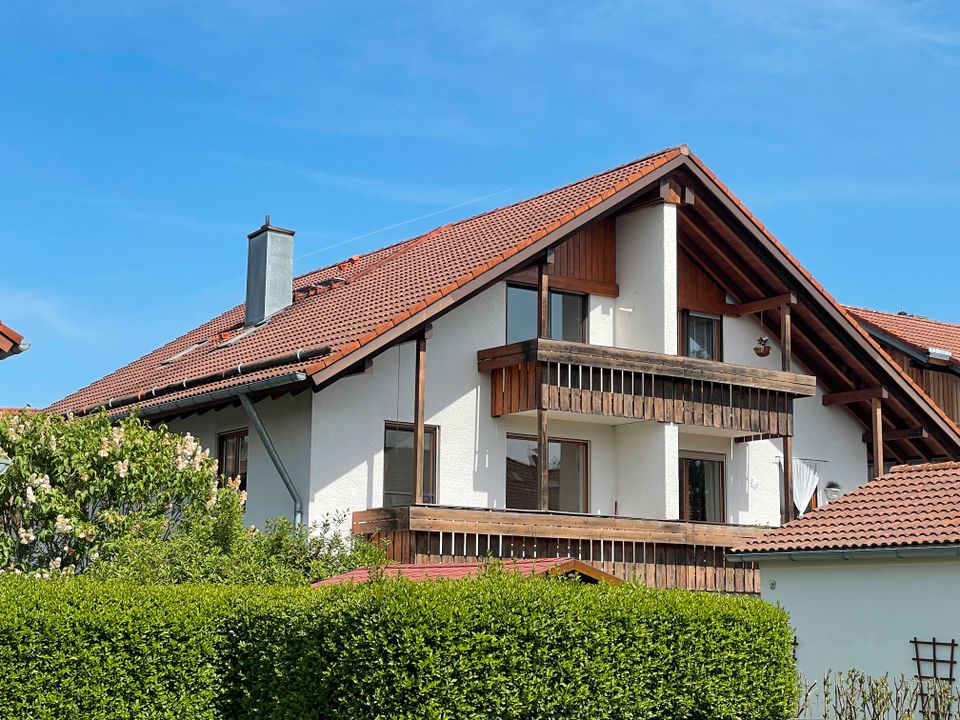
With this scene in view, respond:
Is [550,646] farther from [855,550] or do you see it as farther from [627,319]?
[627,319]

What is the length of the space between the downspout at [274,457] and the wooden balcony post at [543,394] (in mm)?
3600

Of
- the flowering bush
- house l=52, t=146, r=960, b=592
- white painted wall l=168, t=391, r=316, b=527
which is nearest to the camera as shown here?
the flowering bush

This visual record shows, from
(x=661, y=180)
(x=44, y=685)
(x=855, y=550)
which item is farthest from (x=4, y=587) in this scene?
(x=661, y=180)

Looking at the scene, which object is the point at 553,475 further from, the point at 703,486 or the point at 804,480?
the point at 804,480

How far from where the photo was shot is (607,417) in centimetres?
2222

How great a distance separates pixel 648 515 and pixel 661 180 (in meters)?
5.57

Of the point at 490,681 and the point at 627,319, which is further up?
the point at 627,319

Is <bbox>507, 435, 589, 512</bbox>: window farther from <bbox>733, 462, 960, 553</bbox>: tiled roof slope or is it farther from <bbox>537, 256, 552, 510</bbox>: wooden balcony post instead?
<bbox>733, 462, 960, 553</bbox>: tiled roof slope

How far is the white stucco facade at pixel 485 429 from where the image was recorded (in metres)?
20.7

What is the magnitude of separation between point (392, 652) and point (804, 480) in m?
15.6

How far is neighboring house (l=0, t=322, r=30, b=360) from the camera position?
16453 millimetres

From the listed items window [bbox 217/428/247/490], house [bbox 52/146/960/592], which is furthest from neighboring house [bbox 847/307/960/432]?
window [bbox 217/428/247/490]

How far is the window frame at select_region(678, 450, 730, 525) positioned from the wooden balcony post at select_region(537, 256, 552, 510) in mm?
4250

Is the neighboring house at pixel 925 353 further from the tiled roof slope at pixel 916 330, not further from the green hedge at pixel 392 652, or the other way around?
the green hedge at pixel 392 652
